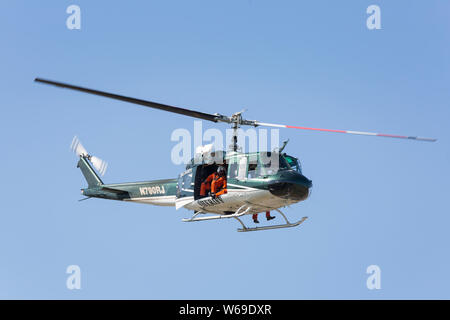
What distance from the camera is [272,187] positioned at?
23.3 metres

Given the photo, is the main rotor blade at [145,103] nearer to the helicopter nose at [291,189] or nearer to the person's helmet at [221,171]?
the person's helmet at [221,171]

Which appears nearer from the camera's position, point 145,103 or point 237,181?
point 145,103

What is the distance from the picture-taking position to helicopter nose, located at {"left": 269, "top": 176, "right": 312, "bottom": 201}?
76.2 ft

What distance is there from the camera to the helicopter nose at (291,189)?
76.2 feet

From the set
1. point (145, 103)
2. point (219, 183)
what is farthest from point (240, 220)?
point (145, 103)

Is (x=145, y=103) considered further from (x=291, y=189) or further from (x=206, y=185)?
(x=291, y=189)

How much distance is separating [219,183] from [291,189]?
8.75 ft

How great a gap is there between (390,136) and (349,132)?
143 cm

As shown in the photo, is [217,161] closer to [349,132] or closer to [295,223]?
[295,223]

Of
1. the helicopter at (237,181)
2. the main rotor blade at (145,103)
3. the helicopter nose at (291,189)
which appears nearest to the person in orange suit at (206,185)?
the helicopter at (237,181)

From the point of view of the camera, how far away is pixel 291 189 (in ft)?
76.3

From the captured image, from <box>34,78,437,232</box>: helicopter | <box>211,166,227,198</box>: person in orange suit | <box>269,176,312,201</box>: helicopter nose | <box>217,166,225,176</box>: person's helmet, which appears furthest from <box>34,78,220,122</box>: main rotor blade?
<box>269,176,312,201</box>: helicopter nose

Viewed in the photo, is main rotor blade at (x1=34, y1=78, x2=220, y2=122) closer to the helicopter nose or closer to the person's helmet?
the person's helmet
